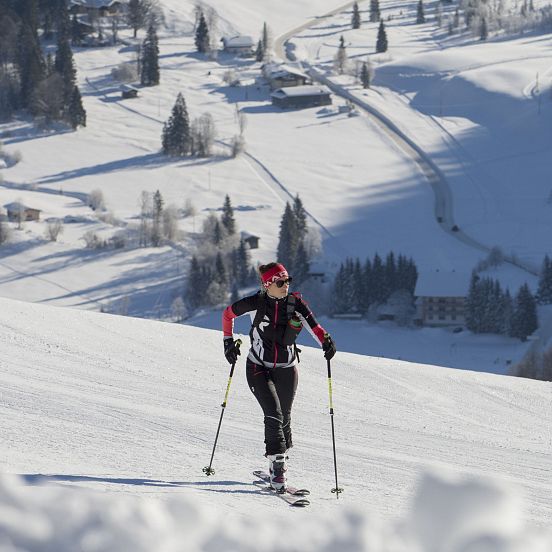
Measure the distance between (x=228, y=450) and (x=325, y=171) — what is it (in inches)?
2987

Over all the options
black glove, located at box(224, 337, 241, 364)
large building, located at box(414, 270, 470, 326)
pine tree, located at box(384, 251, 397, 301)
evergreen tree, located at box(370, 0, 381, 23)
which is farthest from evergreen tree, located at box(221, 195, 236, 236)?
evergreen tree, located at box(370, 0, 381, 23)

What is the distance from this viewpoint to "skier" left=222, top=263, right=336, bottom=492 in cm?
812

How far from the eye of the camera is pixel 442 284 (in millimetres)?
60906

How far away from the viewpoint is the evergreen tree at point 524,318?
55.8m

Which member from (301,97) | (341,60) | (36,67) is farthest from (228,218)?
(341,60)

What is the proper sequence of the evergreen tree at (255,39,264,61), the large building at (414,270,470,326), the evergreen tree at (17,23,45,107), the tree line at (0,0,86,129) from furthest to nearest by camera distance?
the evergreen tree at (255,39,264,61)
the evergreen tree at (17,23,45,107)
the tree line at (0,0,86,129)
the large building at (414,270,470,326)

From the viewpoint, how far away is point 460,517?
4359 mm

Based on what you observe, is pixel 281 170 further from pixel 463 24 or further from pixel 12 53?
pixel 463 24

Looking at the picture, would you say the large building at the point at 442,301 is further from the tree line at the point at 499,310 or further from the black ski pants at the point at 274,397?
the black ski pants at the point at 274,397

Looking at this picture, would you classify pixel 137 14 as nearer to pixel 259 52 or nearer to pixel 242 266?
pixel 259 52

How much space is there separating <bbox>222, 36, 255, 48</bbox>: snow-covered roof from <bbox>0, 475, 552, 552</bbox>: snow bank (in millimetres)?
111191

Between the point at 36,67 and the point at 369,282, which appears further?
the point at 36,67

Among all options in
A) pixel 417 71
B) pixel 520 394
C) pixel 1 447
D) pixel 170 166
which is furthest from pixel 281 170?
pixel 1 447

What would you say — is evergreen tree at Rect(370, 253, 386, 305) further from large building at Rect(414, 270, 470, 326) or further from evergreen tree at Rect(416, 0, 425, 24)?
evergreen tree at Rect(416, 0, 425, 24)
